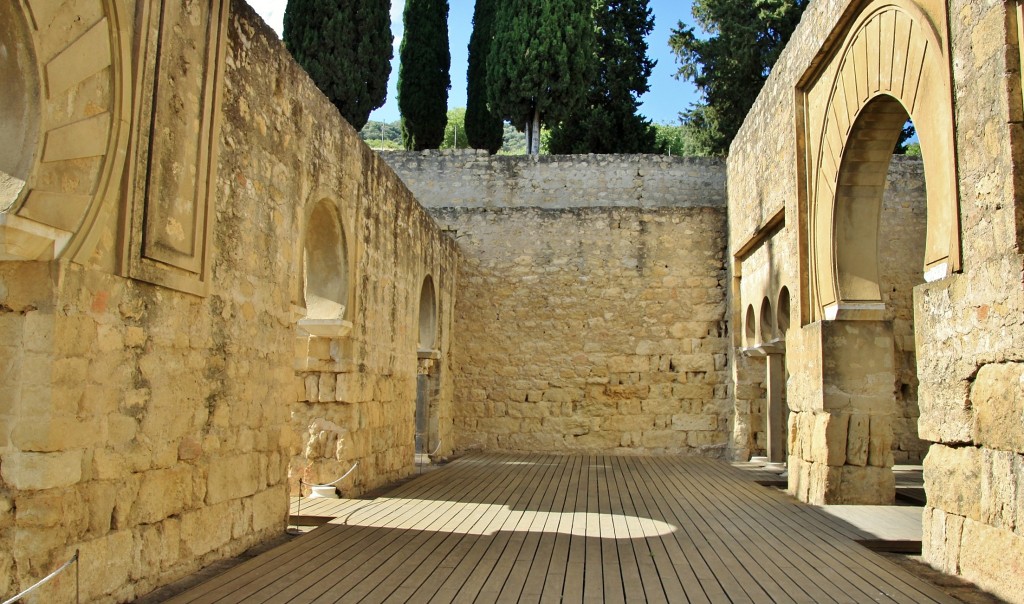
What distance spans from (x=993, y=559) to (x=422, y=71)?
18.5m

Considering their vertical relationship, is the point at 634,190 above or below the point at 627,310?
above

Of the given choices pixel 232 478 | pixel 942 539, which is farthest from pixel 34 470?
pixel 942 539

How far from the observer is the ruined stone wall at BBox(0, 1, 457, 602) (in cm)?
308

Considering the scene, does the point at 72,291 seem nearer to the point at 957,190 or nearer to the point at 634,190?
the point at 957,190

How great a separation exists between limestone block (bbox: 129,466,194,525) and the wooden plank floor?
411 millimetres

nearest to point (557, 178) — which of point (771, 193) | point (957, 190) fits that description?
point (771, 193)

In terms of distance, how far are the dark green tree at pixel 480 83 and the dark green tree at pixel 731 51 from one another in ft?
15.8

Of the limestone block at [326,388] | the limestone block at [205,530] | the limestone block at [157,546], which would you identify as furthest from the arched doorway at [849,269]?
the limestone block at [157,546]

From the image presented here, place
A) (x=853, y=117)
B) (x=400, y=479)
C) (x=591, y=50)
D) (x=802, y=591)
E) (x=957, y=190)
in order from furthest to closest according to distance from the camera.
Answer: (x=591, y=50), (x=400, y=479), (x=853, y=117), (x=957, y=190), (x=802, y=591)

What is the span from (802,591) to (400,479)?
5394 mm

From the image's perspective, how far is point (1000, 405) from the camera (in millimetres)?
3928

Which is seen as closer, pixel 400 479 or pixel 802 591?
pixel 802 591

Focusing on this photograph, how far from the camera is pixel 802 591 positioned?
13.4 feet

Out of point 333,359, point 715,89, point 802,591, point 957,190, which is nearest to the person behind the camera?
point 802,591
